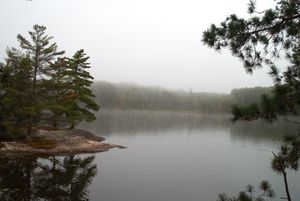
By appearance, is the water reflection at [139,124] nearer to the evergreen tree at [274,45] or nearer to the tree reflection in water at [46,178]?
the tree reflection in water at [46,178]

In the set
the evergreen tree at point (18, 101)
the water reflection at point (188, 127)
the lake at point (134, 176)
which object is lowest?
the lake at point (134, 176)

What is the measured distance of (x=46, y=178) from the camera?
2084cm

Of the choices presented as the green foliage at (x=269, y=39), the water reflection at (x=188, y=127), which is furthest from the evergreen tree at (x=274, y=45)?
the water reflection at (x=188, y=127)

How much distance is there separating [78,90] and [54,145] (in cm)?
805

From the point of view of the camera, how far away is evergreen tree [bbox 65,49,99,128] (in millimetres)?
35406

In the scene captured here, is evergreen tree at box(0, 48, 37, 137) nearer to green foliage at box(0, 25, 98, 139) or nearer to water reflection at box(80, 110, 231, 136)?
green foliage at box(0, 25, 98, 139)

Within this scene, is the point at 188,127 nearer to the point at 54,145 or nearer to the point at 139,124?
the point at 139,124

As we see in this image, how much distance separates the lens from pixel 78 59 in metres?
37.6

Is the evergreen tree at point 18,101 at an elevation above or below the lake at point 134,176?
above

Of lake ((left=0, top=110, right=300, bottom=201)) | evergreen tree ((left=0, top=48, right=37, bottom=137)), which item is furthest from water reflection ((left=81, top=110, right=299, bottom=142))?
evergreen tree ((left=0, top=48, right=37, bottom=137))

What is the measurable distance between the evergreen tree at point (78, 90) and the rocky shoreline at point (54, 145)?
1.80 metres

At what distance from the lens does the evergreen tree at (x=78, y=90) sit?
35.4m

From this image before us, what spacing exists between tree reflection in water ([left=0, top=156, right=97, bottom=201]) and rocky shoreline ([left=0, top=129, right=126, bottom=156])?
5.57 ft

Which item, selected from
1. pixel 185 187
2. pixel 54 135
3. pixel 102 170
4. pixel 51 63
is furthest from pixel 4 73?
pixel 185 187
